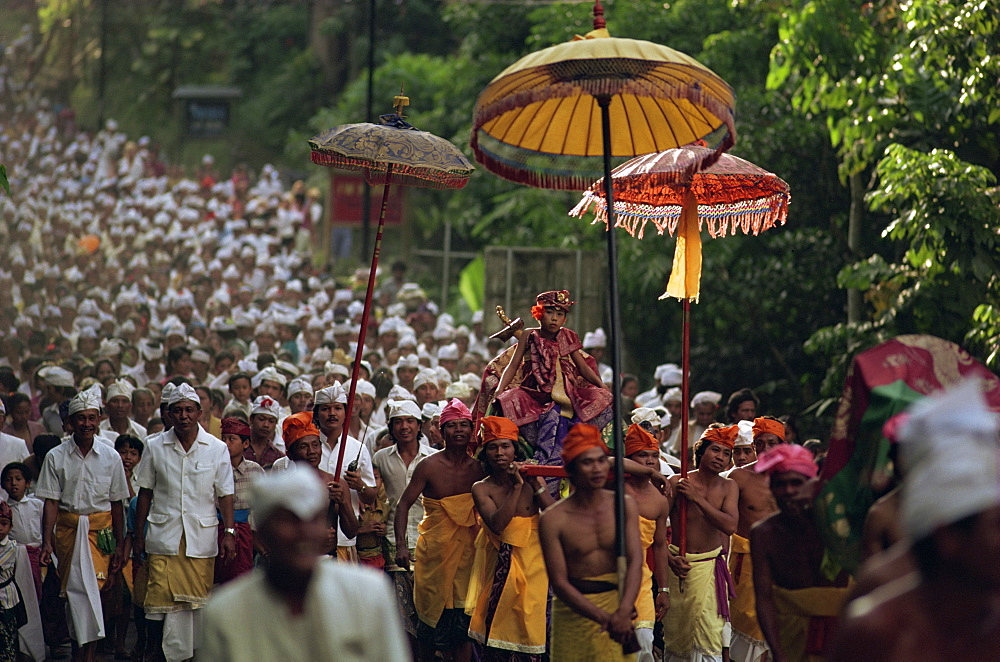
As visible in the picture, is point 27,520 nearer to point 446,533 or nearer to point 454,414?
point 446,533

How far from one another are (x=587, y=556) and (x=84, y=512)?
469 cm

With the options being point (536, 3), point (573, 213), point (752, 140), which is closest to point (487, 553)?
point (573, 213)

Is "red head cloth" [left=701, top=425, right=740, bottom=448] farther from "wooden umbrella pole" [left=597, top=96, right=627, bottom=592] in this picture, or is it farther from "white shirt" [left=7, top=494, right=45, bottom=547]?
"white shirt" [left=7, top=494, right=45, bottom=547]

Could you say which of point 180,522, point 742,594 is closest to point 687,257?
point 742,594

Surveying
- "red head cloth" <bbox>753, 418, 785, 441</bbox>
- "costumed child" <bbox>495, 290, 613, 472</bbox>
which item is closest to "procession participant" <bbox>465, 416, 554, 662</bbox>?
"costumed child" <bbox>495, 290, 613, 472</bbox>

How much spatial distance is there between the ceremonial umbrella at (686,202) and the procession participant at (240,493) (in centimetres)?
301

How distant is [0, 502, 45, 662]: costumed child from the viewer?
8828 mm

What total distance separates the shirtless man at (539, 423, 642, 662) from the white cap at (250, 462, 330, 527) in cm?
264

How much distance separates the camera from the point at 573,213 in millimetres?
8969

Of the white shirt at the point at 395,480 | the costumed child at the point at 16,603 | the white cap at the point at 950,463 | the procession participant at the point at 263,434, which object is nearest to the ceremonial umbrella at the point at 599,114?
the white cap at the point at 950,463

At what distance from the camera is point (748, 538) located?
8.92m

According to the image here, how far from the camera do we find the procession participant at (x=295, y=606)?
4.01m

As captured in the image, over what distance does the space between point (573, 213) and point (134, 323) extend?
422 inches

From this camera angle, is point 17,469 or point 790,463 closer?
point 790,463
